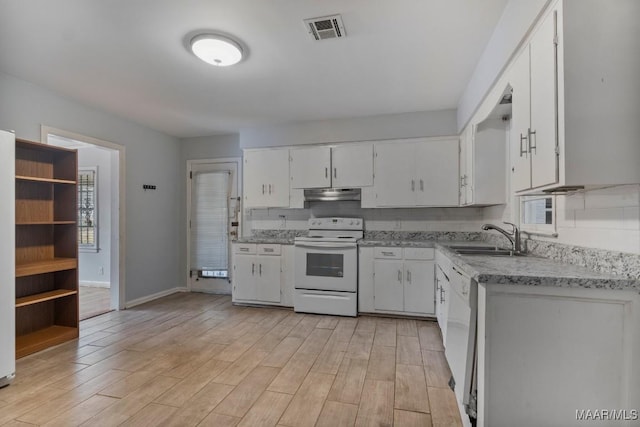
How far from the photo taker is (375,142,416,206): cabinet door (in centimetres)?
397

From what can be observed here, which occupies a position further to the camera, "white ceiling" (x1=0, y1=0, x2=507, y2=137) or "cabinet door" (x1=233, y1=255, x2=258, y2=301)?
"cabinet door" (x1=233, y1=255, x2=258, y2=301)

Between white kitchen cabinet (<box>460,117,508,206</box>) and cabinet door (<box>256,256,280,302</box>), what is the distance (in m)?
2.54

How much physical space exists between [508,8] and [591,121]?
111 centimetres

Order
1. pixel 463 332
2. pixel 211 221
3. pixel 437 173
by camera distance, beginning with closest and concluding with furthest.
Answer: pixel 463 332, pixel 437 173, pixel 211 221

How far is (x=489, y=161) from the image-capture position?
118 inches

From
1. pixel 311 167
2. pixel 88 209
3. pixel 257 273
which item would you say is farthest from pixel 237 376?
pixel 88 209

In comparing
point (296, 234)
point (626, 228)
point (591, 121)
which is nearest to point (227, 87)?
point (296, 234)

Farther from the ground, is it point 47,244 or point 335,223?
point 335,223

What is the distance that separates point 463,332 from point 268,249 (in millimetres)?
2936

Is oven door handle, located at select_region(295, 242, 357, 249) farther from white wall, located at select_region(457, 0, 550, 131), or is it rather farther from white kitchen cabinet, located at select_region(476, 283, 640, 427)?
white kitchen cabinet, located at select_region(476, 283, 640, 427)

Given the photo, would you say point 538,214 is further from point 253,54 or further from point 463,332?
point 253,54

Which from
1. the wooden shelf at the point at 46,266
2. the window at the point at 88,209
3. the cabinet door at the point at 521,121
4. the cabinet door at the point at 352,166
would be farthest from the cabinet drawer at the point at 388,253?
the window at the point at 88,209

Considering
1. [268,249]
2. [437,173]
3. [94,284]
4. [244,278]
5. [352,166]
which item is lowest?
[94,284]

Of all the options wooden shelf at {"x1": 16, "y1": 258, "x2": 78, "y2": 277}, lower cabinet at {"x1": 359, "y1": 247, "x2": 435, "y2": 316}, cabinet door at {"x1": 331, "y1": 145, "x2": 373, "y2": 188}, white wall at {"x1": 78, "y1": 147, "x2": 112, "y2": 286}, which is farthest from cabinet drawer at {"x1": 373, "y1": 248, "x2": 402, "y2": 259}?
white wall at {"x1": 78, "y1": 147, "x2": 112, "y2": 286}
